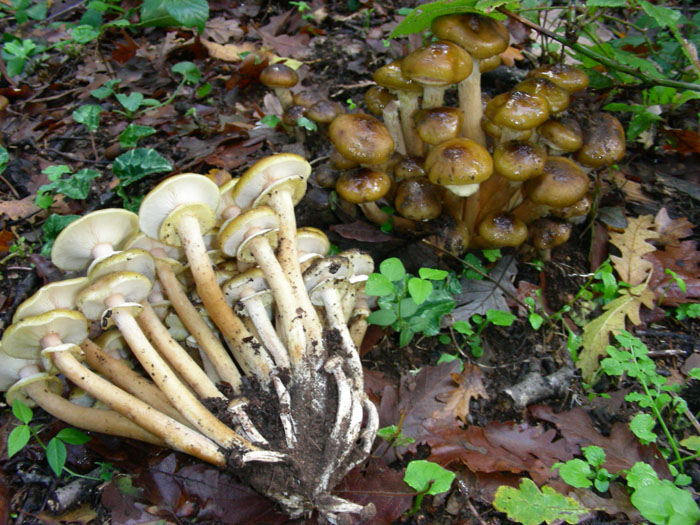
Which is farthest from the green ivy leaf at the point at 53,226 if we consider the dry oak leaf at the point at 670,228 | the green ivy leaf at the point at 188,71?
the dry oak leaf at the point at 670,228

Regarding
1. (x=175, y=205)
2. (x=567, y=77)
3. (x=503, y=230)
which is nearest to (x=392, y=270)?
(x=503, y=230)

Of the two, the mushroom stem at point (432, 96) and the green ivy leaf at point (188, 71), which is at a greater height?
the mushroom stem at point (432, 96)

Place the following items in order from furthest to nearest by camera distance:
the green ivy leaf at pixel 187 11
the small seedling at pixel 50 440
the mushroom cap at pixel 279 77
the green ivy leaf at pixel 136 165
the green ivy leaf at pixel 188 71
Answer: the green ivy leaf at pixel 188 71, the green ivy leaf at pixel 187 11, the mushroom cap at pixel 279 77, the green ivy leaf at pixel 136 165, the small seedling at pixel 50 440

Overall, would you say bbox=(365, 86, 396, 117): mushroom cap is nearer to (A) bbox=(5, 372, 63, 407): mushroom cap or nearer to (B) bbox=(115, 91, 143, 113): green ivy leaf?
(B) bbox=(115, 91, 143, 113): green ivy leaf

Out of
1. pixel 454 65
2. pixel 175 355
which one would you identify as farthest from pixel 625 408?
pixel 175 355

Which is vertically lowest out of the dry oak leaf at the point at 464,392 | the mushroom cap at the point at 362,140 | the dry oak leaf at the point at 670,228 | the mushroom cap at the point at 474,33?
the dry oak leaf at the point at 464,392

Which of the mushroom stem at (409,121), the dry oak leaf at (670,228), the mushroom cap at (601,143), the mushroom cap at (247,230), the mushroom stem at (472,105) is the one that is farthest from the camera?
the dry oak leaf at (670,228)

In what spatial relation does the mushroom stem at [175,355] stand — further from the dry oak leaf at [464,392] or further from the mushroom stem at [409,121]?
the mushroom stem at [409,121]
